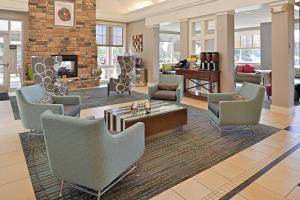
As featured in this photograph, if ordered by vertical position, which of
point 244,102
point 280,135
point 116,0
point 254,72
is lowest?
point 280,135

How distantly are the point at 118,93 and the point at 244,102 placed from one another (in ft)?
16.2

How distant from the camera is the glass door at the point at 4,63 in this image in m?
8.56

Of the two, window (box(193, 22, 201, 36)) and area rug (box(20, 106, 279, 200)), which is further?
window (box(193, 22, 201, 36))

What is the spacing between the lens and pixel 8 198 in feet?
7.29

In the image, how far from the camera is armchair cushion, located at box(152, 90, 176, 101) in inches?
213

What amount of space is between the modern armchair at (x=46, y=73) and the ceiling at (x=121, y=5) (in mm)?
5730

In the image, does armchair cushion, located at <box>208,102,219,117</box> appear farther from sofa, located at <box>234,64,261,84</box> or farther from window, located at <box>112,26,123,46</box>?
window, located at <box>112,26,123,46</box>

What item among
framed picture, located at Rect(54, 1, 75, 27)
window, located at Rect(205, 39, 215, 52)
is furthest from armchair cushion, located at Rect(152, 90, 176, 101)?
framed picture, located at Rect(54, 1, 75, 27)

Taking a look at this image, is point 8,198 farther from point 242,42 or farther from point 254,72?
point 242,42

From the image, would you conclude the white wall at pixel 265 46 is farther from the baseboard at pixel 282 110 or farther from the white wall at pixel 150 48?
the baseboard at pixel 282 110

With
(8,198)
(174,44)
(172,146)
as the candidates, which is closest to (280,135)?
(172,146)

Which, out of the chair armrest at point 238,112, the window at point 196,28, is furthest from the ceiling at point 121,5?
the chair armrest at point 238,112

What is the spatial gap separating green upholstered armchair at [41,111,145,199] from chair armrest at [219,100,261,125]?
86.1 inches

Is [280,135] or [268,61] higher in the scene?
[268,61]
